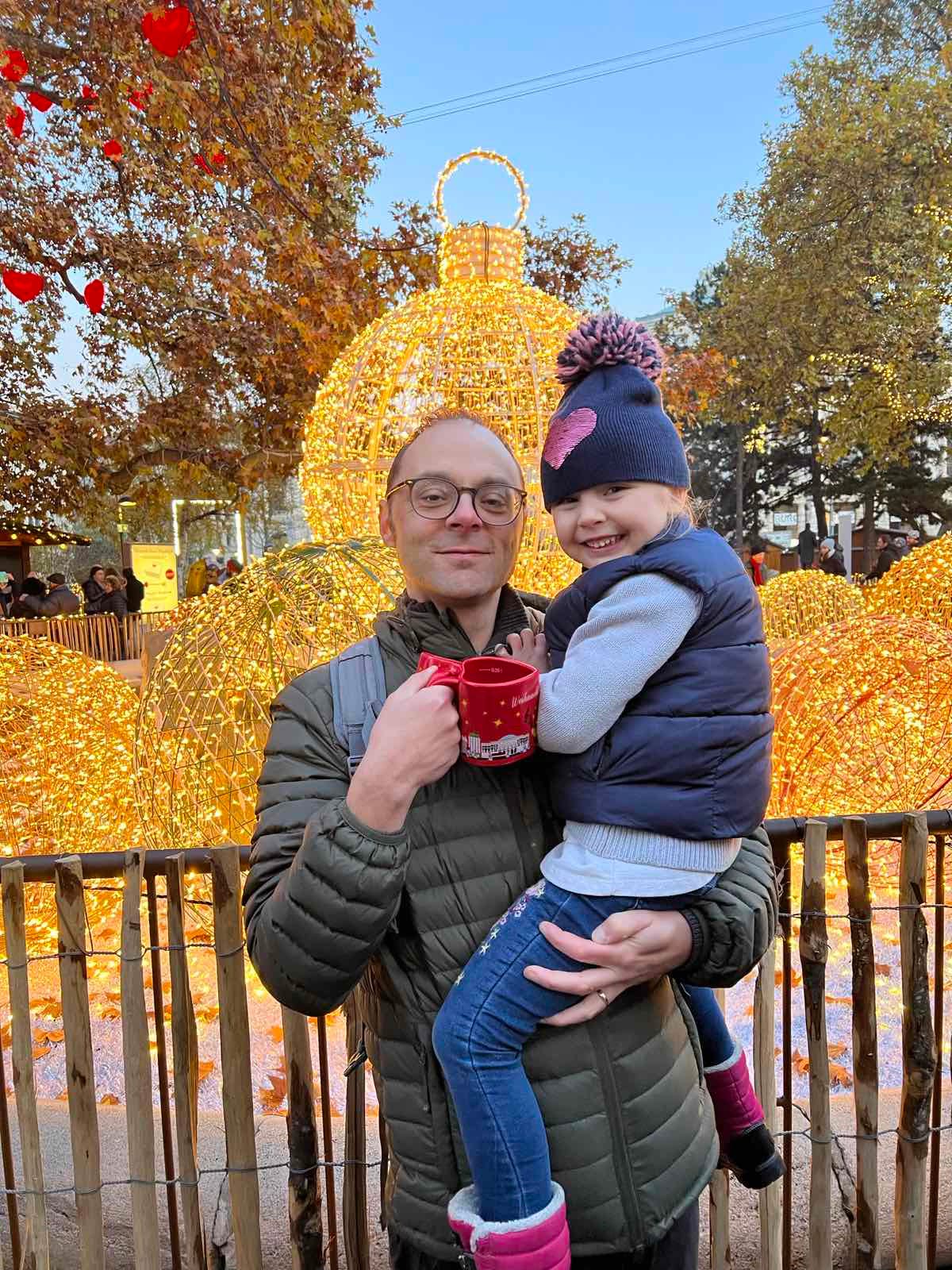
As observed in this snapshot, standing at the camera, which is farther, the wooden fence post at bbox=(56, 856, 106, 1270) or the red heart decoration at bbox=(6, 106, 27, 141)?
the red heart decoration at bbox=(6, 106, 27, 141)

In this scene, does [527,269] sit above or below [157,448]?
above

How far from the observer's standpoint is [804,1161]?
259 cm

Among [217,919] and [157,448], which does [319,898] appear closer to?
[217,919]

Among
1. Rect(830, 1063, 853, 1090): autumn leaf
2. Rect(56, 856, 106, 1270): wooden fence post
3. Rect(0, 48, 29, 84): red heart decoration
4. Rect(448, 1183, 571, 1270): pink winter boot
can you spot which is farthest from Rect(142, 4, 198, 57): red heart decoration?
Rect(830, 1063, 853, 1090): autumn leaf

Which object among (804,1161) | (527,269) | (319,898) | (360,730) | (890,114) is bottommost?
(804,1161)

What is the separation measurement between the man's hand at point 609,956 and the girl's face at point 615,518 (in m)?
0.60

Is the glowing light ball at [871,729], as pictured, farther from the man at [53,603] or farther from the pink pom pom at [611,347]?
the man at [53,603]

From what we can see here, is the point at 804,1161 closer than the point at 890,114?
Yes

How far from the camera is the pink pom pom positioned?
1.51 metres

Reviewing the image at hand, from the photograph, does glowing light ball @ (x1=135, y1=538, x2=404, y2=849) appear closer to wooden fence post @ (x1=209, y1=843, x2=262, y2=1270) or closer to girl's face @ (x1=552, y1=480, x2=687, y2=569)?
wooden fence post @ (x1=209, y1=843, x2=262, y2=1270)

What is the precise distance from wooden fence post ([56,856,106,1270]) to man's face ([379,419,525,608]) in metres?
1.07

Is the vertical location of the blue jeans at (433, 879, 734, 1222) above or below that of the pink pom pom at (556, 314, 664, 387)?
below

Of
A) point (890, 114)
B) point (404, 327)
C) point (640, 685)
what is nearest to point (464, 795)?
point (640, 685)

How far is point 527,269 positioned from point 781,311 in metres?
6.03
